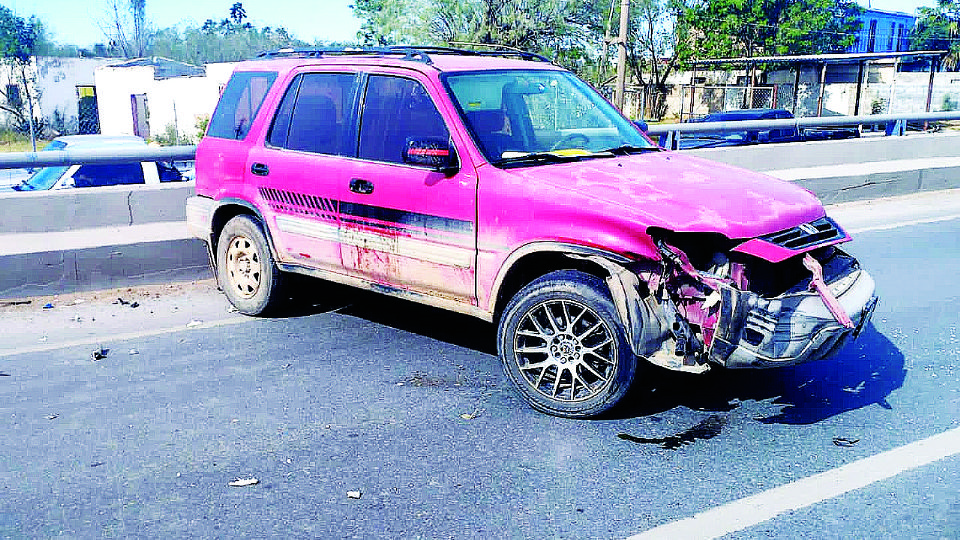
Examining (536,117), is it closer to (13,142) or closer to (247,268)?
(247,268)

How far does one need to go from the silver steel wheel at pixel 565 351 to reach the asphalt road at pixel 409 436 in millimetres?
196

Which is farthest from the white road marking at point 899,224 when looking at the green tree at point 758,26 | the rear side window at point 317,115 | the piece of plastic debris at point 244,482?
the green tree at point 758,26

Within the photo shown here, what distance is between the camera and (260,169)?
633 centimetres

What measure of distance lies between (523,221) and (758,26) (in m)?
48.7

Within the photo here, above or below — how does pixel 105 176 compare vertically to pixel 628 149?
below

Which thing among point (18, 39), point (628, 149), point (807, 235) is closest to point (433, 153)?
point (628, 149)

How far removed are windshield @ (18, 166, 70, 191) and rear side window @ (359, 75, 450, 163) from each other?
19.1 feet

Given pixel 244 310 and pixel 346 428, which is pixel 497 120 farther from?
pixel 244 310

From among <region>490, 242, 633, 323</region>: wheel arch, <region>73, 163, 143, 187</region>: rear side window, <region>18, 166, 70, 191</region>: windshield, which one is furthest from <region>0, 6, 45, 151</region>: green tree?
<region>490, 242, 633, 323</region>: wheel arch

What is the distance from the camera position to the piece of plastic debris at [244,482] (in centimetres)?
400

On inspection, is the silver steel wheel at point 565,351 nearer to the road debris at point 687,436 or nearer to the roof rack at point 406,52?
the road debris at point 687,436

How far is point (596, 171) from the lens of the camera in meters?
5.01

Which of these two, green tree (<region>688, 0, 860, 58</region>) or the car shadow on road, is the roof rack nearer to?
the car shadow on road

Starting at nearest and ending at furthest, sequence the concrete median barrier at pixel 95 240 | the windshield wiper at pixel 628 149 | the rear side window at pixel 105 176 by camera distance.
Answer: the windshield wiper at pixel 628 149 < the concrete median barrier at pixel 95 240 < the rear side window at pixel 105 176
